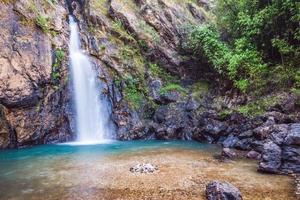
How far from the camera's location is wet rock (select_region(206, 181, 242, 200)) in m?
6.87

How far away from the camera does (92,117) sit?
2072cm

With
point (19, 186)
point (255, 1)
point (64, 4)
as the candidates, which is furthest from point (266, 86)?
point (64, 4)

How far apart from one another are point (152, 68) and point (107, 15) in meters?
6.12

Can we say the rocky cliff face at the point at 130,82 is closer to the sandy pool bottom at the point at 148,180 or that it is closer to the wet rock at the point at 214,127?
the wet rock at the point at 214,127

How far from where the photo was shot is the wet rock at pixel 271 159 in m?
9.64

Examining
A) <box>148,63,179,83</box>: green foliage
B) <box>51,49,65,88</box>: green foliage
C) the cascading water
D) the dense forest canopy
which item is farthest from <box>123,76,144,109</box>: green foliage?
the dense forest canopy

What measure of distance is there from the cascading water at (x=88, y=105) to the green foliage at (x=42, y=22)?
7.92 feet

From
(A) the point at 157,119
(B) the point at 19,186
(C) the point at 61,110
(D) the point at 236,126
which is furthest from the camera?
(A) the point at 157,119

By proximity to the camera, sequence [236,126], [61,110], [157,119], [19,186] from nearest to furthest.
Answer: [19,186]
[236,126]
[61,110]
[157,119]

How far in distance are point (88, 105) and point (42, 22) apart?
20.5ft

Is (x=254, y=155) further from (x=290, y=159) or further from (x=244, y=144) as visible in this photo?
(x=290, y=159)

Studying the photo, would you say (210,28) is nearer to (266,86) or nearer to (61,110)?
(266,86)

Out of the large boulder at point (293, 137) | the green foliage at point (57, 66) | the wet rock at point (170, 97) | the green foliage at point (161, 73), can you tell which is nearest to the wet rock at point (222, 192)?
the large boulder at point (293, 137)

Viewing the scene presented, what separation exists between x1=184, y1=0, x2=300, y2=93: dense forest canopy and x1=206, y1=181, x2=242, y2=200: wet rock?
11068mm
